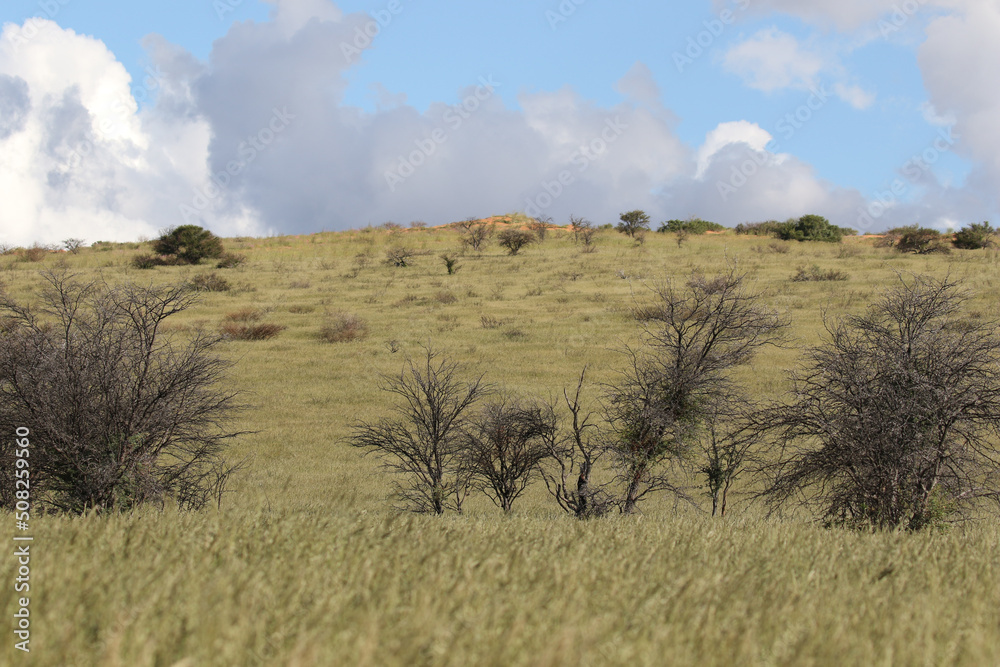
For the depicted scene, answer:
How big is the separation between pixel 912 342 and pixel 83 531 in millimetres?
12723

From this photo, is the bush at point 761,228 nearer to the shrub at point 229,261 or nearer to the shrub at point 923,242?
the shrub at point 923,242

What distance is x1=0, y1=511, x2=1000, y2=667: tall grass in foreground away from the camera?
1.83 m

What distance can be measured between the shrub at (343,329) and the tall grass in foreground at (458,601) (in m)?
31.8

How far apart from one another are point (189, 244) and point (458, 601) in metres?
59.2

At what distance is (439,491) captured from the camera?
667 inches

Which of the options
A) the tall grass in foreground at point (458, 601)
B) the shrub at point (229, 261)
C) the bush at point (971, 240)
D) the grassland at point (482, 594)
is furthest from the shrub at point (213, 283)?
the bush at point (971, 240)

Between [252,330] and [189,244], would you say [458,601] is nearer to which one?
[252,330]

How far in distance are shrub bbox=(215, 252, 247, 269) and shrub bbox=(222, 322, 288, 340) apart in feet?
61.7

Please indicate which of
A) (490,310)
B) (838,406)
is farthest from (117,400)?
(490,310)

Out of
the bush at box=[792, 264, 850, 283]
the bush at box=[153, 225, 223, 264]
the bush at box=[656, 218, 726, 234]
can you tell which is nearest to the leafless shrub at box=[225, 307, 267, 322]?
the bush at box=[153, 225, 223, 264]

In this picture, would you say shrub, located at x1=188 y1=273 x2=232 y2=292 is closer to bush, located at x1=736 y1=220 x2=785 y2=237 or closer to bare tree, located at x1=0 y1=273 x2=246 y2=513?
bare tree, located at x1=0 y1=273 x2=246 y2=513

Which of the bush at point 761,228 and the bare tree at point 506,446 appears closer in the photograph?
the bare tree at point 506,446

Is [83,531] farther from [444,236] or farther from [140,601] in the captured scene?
[444,236]

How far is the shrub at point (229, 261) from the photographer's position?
53.5 m
